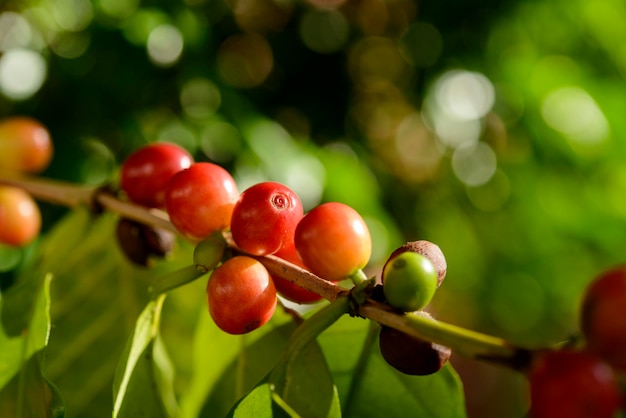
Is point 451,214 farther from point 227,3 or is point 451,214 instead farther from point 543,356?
point 543,356

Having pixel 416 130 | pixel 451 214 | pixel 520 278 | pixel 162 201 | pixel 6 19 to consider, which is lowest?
pixel 520 278

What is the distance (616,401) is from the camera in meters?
0.55

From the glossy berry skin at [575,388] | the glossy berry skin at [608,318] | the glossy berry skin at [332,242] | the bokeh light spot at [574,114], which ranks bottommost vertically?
the bokeh light spot at [574,114]

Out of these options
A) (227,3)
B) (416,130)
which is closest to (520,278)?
(416,130)

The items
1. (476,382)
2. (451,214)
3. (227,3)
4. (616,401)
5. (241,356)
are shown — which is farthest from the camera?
(476,382)

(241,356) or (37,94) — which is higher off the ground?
(241,356)

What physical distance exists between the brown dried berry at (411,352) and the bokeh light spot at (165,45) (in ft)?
4.06

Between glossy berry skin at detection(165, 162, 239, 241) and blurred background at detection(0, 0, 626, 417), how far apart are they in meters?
0.73

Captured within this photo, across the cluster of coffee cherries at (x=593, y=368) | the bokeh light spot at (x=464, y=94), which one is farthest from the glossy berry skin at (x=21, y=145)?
the bokeh light spot at (x=464, y=94)

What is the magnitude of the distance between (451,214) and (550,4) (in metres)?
0.84

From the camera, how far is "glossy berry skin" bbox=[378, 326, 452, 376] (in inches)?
26.9

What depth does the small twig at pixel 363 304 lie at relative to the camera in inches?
23.5

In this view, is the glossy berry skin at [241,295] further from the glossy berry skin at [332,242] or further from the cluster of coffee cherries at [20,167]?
the cluster of coffee cherries at [20,167]

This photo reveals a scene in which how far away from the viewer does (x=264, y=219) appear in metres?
0.78
